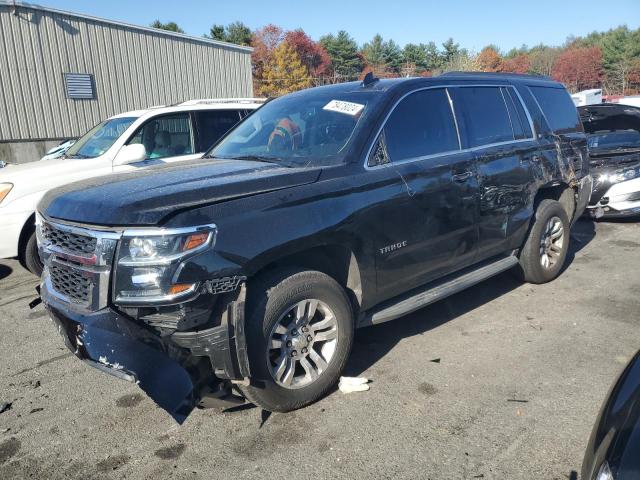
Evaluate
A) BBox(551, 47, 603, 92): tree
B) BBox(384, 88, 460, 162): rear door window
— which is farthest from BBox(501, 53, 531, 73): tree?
BBox(384, 88, 460, 162): rear door window

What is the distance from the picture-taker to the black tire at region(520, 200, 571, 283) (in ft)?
16.6

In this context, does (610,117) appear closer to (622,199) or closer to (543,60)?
(622,199)

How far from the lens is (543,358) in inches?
151

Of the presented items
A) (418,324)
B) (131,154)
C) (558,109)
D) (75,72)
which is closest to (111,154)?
(131,154)

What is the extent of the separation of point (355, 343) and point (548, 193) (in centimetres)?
271

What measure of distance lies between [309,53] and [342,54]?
8186mm

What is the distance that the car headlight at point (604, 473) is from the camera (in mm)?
1657

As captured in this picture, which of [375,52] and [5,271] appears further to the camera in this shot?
[375,52]

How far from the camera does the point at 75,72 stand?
656 inches

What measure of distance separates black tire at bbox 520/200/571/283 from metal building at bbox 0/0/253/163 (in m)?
15.5

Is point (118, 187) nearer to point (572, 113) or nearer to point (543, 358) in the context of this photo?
point (543, 358)

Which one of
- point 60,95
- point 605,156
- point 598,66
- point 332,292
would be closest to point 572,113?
point 605,156

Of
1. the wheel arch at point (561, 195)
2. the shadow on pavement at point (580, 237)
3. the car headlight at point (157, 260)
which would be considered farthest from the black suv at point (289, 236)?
the shadow on pavement at point (580, 237)

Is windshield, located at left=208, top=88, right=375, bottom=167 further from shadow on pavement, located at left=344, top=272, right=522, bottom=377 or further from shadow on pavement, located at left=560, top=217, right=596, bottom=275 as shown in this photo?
shadow on pavement, located at left=560, top=217, right=596, bottom=275
